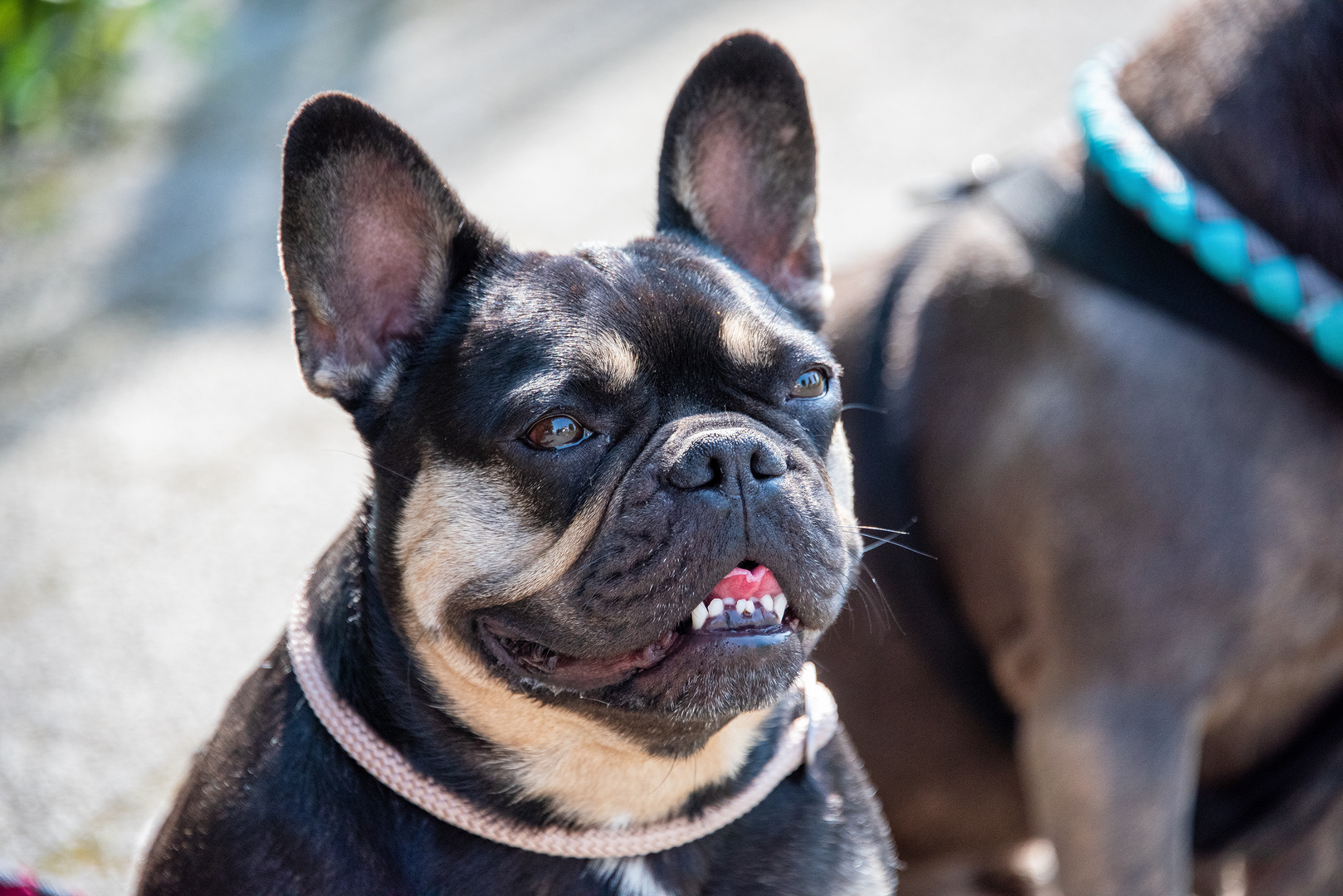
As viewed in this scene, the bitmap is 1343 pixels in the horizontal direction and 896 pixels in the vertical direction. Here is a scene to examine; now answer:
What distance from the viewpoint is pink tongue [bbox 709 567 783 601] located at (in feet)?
6.41

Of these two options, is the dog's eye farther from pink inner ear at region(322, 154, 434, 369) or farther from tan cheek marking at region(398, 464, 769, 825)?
pink inner ear at region(322, 154, 434, 369)

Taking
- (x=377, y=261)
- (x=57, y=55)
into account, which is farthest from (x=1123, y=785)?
(x=57, y=55)

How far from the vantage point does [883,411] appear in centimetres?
276

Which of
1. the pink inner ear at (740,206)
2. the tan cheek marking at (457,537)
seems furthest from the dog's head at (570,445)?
the pink inner ear at (740,206)

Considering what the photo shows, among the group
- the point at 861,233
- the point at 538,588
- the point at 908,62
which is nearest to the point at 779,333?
→ the point at 538,588

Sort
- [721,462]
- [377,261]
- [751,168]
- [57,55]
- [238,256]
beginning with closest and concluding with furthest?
[721,462], [377,261], [751,168], [238,256], [57,55]

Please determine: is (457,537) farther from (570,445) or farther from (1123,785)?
(1123,785)

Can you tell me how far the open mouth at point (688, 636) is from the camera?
6.31 ft

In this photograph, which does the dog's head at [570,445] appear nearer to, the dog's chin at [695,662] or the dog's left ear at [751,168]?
the dog's chin at [695,662]

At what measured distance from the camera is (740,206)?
2516 millimetres

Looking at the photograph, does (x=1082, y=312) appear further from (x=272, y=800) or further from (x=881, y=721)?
(x=272, y=800)

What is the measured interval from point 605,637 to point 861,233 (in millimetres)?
3842

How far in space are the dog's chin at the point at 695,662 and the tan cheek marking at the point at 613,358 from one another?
1.15ft

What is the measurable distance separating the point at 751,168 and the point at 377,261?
29.9 inches
